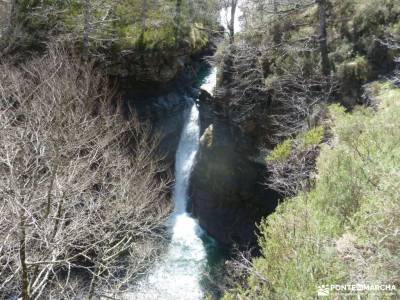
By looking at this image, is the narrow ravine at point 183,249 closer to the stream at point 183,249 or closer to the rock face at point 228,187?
the stream at point 183,249

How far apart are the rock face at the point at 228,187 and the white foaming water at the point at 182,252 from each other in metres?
0.87

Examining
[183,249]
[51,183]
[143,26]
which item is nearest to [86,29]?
[143,26]

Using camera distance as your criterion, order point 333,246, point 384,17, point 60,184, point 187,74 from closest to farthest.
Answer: point 333,246 → point 60,184 → point 384,17 → point 187,74

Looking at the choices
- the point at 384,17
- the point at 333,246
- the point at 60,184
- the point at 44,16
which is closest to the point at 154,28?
the point at 44,16

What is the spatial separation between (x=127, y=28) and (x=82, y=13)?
93.2 inches

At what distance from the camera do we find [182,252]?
1828 centimetres

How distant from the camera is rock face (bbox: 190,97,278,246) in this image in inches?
723

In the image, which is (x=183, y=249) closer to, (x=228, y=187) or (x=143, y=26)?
(x=228, y=187)

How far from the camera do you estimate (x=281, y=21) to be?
17516 millimetres

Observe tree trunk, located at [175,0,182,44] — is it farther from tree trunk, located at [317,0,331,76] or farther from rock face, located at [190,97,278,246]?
tree trunk, located at [317,0,331,76]

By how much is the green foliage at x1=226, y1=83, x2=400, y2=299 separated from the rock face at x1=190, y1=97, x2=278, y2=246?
9261 millimetres

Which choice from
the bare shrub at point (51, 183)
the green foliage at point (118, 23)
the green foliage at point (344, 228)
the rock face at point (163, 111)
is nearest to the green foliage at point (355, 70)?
the green foliage at point (344, 228)

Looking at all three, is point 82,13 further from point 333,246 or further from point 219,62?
point 333,246

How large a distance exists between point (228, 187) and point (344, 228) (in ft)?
43.8
